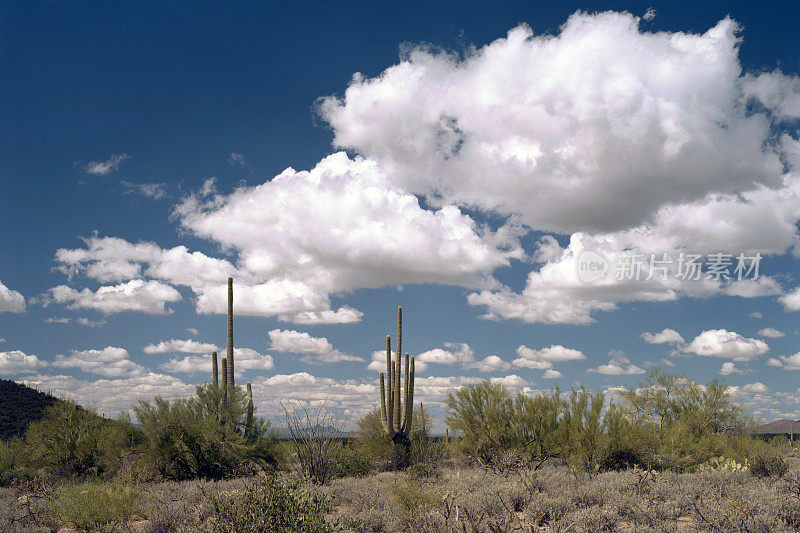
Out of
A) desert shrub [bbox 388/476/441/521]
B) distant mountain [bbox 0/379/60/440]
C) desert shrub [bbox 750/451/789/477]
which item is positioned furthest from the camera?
distant mountain [bbox 0/379/60/440]

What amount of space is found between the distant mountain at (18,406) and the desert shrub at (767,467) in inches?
1701

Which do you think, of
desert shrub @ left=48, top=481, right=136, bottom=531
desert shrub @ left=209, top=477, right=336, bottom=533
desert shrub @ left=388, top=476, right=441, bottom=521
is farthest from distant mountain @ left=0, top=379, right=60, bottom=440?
desert shrub @ left=209, top=477, right=336, bottom=533

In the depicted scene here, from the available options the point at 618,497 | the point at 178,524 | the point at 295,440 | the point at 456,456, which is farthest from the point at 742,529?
the point at 456,456

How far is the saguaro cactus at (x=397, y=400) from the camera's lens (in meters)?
25.1

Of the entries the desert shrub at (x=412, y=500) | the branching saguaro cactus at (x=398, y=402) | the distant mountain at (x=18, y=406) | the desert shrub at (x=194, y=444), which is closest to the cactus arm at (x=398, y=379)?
the branching saguaro cactus at (x=398, y=402)

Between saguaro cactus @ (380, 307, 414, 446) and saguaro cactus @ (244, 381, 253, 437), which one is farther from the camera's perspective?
saguaro cactus @ (380, 307, 414, 446)

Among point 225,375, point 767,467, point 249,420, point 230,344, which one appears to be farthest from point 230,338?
point 767,467

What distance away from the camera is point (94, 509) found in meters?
11.3

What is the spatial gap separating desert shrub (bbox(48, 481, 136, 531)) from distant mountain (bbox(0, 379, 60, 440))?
34.6 m

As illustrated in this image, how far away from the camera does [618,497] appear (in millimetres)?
12414

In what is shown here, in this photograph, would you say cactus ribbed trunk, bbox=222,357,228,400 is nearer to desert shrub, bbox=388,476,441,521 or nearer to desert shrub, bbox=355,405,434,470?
desert shrub, bbox=355,405,434,470

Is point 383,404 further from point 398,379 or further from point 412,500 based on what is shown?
point 412,500

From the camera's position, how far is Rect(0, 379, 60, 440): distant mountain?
43094mm

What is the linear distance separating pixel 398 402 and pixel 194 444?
9.08 meters
